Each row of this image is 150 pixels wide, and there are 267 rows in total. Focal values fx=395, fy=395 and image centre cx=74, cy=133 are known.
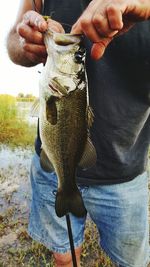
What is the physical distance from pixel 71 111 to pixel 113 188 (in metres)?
0.86

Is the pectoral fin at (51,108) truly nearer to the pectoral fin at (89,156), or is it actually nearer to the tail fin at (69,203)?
the pectoral fin at (89,156)

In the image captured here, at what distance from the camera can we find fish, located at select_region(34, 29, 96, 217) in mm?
1684

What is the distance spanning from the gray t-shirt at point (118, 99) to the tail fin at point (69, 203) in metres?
0.35

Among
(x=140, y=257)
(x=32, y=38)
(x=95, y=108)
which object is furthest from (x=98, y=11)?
(x=140, y=257)

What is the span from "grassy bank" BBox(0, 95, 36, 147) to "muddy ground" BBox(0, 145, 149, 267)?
245cm

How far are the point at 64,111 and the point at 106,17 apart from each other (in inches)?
20.0

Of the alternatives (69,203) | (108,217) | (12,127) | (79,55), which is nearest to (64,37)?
(79,55)

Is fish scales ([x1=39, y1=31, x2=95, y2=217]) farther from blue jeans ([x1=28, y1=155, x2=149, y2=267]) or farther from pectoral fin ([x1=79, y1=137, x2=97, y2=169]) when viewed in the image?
blue jeans ([x1=28, y1=155, x2=149, y2=267])

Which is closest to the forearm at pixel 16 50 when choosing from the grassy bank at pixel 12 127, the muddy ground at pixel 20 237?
the muddy ground at pixel 20 237

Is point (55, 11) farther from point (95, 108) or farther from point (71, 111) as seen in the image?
point (71, 111)

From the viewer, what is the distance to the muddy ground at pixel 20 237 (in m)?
3.93

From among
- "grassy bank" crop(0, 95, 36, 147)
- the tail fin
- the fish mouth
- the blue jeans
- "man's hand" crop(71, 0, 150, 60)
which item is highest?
"man's hand" crop(71, 0, 150, 60)

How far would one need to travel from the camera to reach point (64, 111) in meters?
1.79

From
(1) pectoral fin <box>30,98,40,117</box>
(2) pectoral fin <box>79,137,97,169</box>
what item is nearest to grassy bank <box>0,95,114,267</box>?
(2) pectoral fin <box>79,137,97,169</box>
